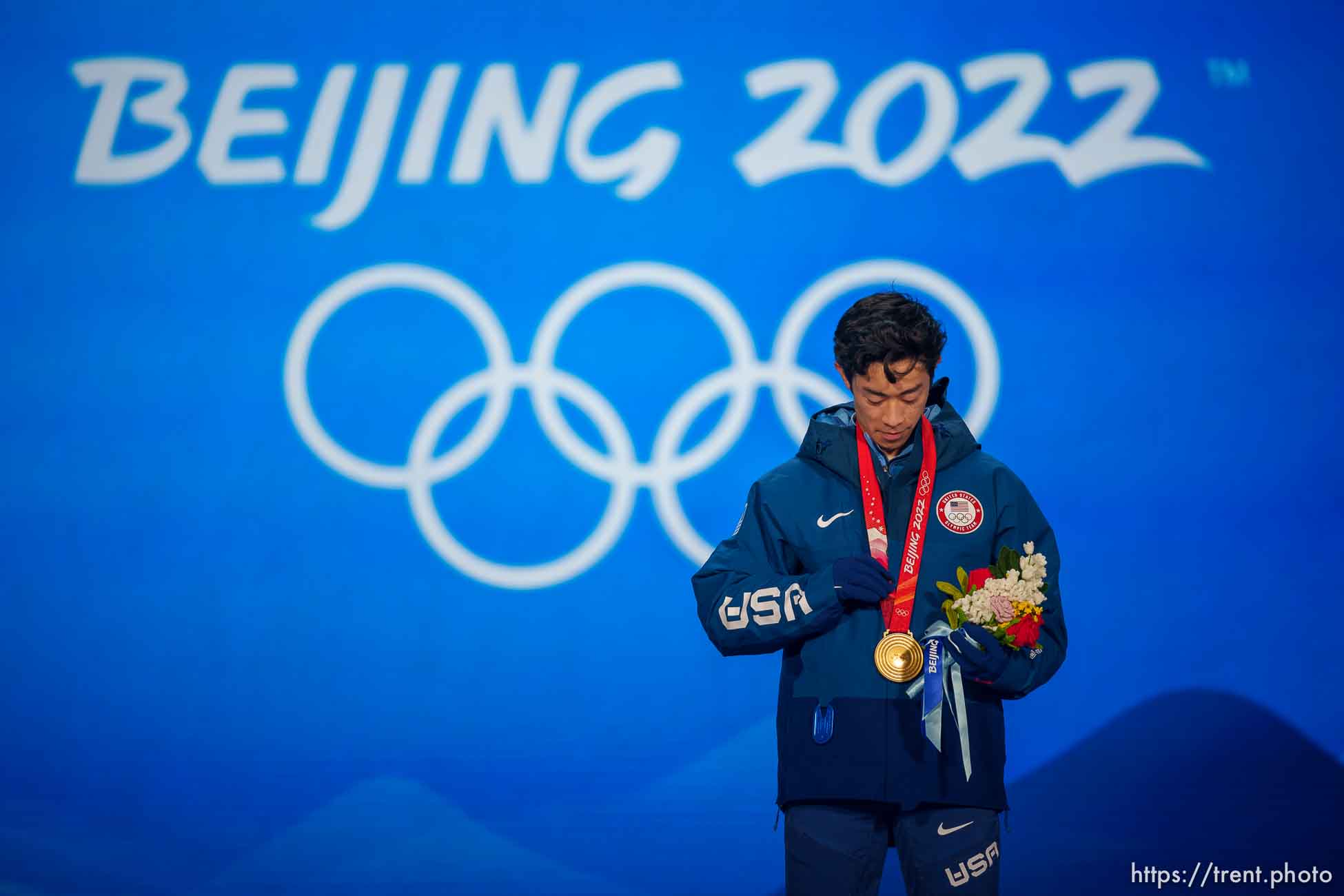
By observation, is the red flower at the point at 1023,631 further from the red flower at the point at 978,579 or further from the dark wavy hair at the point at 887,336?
the dark wavy hair at the point at 887,336

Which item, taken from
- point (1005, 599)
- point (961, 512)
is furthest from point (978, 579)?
point (961, 512)

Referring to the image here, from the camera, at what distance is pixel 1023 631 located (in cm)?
246

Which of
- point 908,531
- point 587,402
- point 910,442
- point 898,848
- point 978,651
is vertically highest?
point 587,402

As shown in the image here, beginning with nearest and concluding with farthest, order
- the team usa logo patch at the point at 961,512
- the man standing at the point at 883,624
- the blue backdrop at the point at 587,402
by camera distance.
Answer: the man standing at the point at 883,624 < the team usa logo patch at the point at 961,512 < the blue backdrop at the point at 587,402

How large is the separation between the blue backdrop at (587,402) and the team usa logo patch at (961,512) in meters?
1.78

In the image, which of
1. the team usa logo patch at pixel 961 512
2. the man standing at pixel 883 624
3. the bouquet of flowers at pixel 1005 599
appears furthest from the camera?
the team usa logo patch at pixel 961 512

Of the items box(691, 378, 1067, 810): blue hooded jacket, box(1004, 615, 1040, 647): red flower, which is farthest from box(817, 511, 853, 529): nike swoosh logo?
box(1004, 615, 1040, 647): red flower

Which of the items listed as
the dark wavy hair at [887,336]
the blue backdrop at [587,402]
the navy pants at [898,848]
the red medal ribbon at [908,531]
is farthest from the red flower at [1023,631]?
the blue backdrop at [587,402]

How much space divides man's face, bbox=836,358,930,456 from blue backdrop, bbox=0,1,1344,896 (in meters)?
1.79

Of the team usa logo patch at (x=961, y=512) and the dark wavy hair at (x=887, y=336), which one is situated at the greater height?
the dark wavy hair at (x=887, y=336)

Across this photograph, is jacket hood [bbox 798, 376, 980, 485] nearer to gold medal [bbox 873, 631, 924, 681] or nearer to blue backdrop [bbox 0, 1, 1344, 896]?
gold medal [bbox 873, 631, 924, 681]

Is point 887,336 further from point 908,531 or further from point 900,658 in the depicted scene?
point 900,658

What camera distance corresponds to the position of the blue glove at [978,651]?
2478mm

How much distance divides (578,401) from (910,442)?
195 cm
